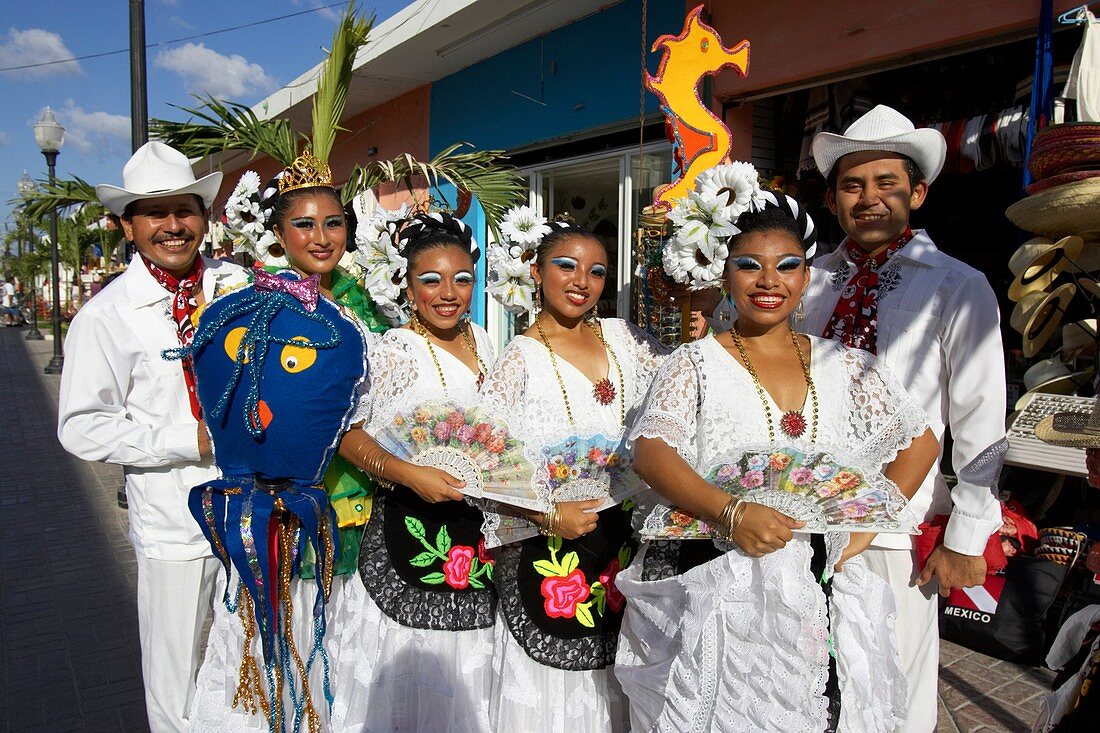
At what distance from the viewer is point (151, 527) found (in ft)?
8.74

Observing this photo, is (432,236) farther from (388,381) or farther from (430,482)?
(430,482)

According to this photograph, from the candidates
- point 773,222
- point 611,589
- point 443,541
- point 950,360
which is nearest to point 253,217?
point 443,541

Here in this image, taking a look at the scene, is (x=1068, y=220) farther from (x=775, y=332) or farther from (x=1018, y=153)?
(x=775, y=332)

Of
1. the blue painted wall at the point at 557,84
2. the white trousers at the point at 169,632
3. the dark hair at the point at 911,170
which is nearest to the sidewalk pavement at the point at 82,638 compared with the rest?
the white trousers at the point at 169,632

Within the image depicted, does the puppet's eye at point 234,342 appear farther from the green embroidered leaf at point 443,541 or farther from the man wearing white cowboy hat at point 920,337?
the man wearing white cowboy hat at point 920,337

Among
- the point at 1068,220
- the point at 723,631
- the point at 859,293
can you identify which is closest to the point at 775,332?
the point at 859,293

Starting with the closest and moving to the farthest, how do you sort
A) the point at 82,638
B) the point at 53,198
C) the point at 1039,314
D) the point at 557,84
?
the point at 1039,314
the point at 82,638
the point at 53,198
the point at 557,84

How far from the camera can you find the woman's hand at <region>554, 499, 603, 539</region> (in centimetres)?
244

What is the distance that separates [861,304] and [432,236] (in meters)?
1.58

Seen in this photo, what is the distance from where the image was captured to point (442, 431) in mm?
2568

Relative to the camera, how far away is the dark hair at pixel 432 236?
2.88m

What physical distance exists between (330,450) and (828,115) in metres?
4.76

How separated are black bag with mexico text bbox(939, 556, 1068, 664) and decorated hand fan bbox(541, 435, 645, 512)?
2487mm

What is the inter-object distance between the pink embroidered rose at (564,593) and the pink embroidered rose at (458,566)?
33 centimetres
